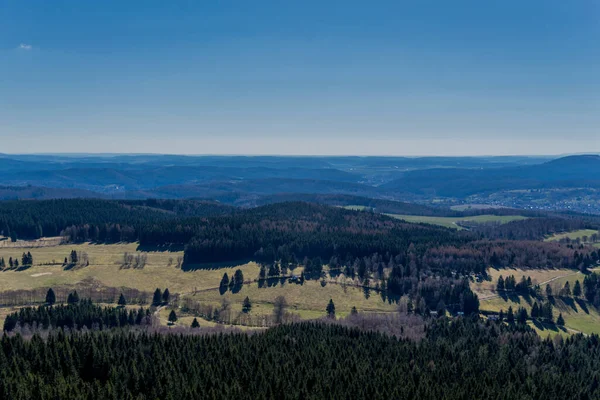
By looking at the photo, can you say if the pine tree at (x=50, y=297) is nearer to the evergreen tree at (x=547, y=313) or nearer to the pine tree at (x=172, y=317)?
the pine tree at (x=172, y=317)

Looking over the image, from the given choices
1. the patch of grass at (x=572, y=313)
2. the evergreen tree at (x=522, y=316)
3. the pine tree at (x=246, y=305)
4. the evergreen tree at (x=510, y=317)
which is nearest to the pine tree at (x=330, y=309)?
the pine tree at (x=246, y=305)

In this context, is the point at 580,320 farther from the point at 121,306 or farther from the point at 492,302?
the point at 121,306

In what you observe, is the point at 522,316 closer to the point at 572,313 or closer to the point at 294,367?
the point at 572,313

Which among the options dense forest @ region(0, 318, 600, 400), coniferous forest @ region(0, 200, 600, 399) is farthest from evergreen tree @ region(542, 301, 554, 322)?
dense forest @ region(0, 318, 600, 400)

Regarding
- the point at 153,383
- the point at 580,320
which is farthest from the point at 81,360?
the point at 580,320

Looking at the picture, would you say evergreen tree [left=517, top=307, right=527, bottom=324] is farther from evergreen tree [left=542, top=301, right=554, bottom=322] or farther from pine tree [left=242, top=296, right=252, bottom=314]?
pine tree [left=242, top=296, right=252, bottom=314]

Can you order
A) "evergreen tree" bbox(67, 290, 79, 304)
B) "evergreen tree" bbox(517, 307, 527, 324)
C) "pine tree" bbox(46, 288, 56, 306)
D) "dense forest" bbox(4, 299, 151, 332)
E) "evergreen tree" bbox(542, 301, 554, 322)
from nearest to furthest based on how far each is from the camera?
"dense forest" bbox(4, 299, 151, 332), "evergreen tree" bbox(67, 290, 79, 304), "evergreen tree" bbox(517, 307, 527, 324), "pine tree" bbox(46, 288, 56, 306), "evergreen tree" bbox(542, 301, 554, 322)

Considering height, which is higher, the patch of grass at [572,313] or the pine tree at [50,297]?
the pine tree at [50,297]

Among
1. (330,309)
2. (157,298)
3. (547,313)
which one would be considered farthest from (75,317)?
(547,313)
